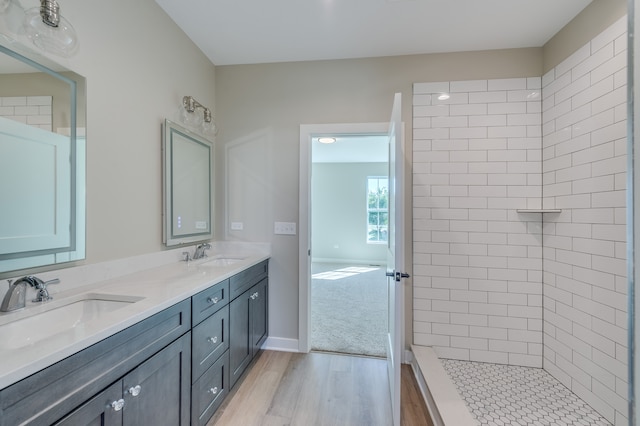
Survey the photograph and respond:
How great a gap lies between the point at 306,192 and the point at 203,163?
37.4 inches

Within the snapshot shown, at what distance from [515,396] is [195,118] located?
124 inches

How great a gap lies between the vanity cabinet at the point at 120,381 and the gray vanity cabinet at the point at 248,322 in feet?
1.61

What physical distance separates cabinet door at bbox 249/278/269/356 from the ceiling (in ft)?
6.76

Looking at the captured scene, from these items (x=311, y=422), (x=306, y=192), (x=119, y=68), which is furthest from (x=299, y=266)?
(x=119, y=68)

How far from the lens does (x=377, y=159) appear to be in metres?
6.67

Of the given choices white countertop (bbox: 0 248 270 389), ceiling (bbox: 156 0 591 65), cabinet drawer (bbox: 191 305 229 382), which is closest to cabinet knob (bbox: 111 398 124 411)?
white countertop (bbox: 0 248 270 389)

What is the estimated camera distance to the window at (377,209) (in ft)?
22.9

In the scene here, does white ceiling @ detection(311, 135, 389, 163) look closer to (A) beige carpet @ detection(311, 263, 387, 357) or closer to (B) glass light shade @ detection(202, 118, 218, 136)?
(B) glass light shade @ detection(202, 118, 218, 136)

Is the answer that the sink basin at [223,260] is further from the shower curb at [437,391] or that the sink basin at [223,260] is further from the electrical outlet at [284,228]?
the shower curb at [437,391]

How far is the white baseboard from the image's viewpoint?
2.48m

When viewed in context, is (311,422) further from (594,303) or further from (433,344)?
(594,303)

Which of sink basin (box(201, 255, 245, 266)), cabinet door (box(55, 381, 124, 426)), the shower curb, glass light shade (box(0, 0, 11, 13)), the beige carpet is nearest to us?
cabinet door (box(55, 381, 124, 426))

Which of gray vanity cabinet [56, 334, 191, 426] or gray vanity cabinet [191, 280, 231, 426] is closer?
gray vanity cabinet [56, 334, 191, 426]

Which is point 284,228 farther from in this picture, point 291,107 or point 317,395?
point 317,395
